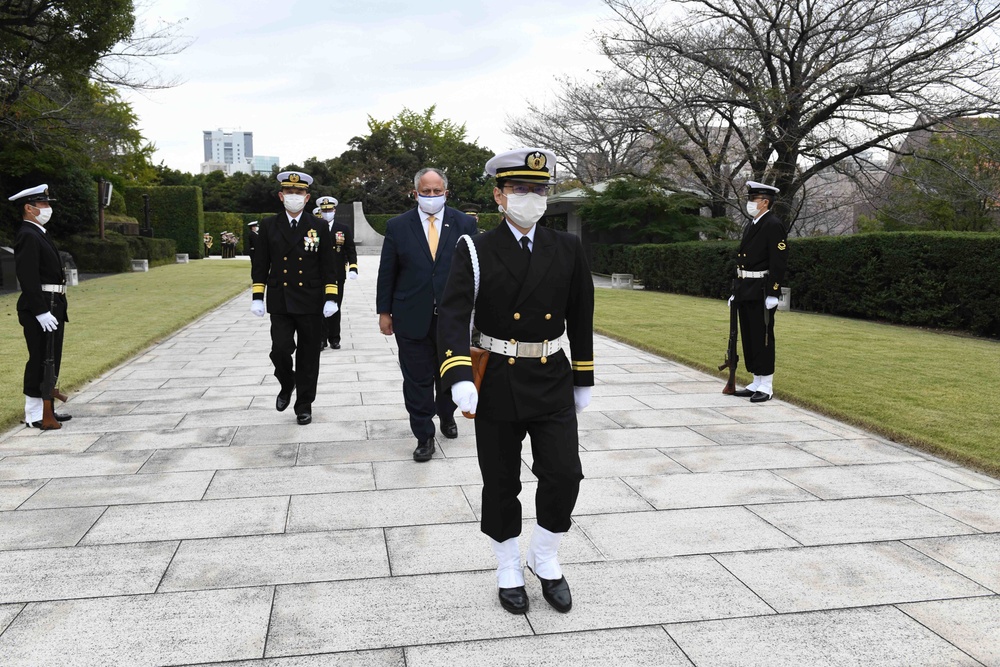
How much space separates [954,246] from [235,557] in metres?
13.3

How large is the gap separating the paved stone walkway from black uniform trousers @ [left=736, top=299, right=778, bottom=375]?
0.91 m

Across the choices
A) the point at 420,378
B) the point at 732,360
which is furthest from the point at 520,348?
the point at 732,360

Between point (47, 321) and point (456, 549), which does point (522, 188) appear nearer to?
point (456, 549)

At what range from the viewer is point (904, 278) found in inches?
574

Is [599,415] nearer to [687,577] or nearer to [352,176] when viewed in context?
[687,577]

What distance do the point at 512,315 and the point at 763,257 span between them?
500 centimetres

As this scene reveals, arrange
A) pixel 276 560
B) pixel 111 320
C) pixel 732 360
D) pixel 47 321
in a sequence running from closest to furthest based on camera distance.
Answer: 1. pixel 276 560
2. pixel 47 321
3. pixel 732 360
4. pixel 111 320

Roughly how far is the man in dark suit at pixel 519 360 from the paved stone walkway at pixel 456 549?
317 millimetres

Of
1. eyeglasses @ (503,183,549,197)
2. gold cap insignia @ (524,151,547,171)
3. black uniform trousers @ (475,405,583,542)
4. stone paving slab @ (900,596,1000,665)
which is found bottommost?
stone paving slab @ (900,596,1000,665)

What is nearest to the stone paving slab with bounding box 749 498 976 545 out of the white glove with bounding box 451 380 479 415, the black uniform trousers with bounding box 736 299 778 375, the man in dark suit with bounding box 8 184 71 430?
the white glove with bounding box 451 380 479 415

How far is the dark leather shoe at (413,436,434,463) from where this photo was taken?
18.1 ft

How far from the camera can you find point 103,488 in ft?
15.9

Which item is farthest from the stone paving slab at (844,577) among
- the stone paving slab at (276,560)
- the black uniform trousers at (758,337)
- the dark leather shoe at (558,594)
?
the black uniform trousers at (758,337)

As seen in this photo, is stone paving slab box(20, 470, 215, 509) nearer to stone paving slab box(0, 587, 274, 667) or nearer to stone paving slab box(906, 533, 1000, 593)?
stone paving slab box(0, 587, 274, 667)
